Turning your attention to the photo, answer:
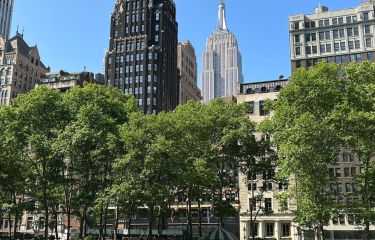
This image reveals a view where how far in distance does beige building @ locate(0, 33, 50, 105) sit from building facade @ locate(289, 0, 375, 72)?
76442 mm

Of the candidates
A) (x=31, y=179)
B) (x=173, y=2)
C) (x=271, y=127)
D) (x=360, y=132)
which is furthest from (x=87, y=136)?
(x=173, y=2)

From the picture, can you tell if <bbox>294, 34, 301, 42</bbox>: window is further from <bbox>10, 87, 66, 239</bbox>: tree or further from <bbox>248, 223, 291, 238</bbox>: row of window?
<bbox>10, 87, 66, 239</bbox>: tree

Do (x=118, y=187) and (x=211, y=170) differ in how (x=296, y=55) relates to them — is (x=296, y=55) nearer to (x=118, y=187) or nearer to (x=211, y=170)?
(x=211, y=170)

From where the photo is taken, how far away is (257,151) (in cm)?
4625

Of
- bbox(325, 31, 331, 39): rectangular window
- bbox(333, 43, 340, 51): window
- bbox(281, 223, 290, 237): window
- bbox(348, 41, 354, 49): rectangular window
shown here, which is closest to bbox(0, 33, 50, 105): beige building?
bbox(281, 223, 290, 237): window

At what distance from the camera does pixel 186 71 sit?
140 m

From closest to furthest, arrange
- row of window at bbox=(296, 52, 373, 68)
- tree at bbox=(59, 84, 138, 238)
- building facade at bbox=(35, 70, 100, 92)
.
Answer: tree at bbox=(59, 84, 138, 238)
row of window at bbox=(296, 52, 373, 68)
building facade at bbox=(35, 70, 100, 92)

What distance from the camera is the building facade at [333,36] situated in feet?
262

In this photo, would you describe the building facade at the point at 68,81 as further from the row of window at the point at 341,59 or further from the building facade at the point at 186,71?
the row of window at the point at 341,59

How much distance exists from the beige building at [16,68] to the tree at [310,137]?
303 feet

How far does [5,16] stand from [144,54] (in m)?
85.1

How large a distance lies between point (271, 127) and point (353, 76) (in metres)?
9.19

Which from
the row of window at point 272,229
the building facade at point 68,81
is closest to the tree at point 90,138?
the row of window at point 272,229

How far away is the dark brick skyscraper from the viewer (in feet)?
351
